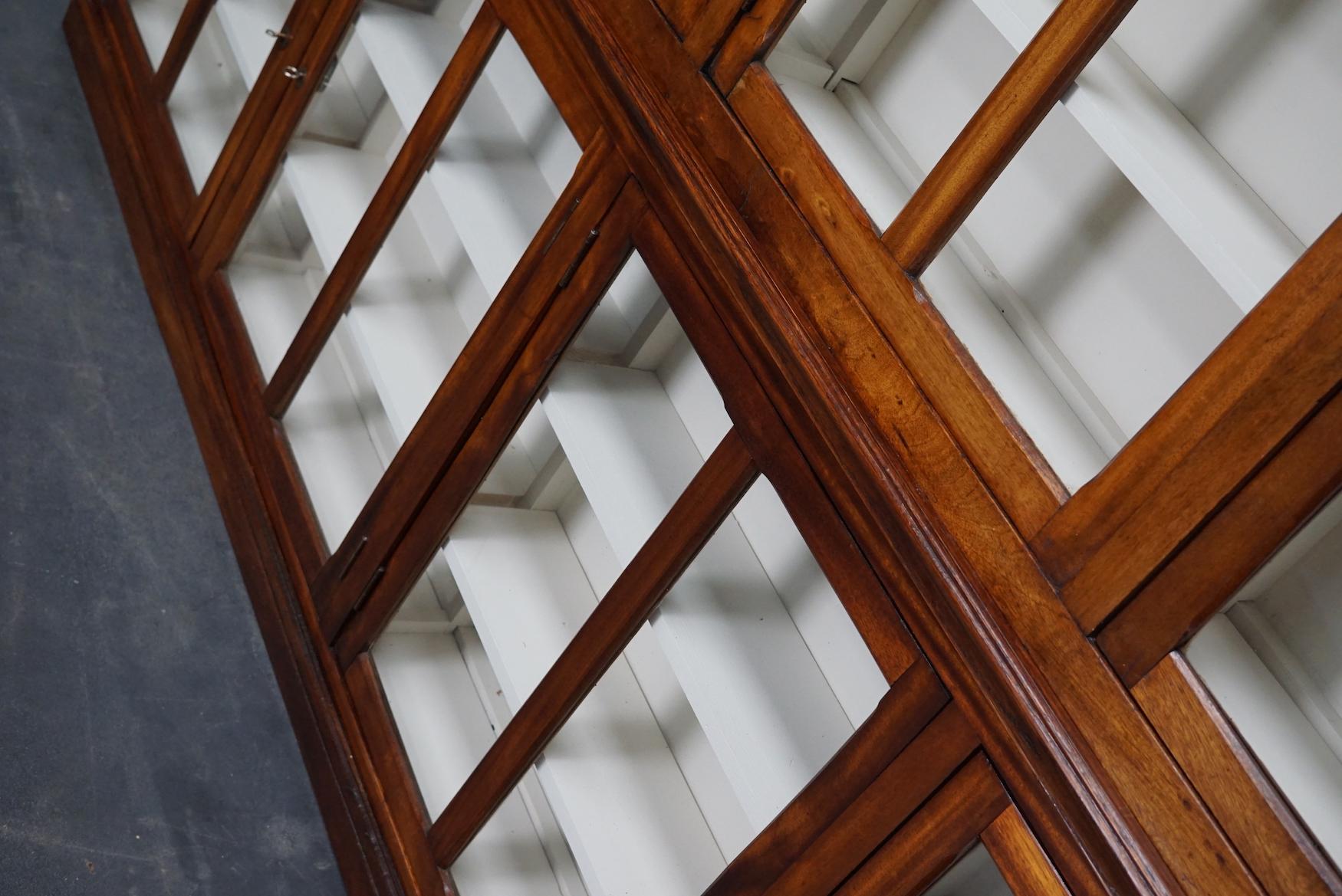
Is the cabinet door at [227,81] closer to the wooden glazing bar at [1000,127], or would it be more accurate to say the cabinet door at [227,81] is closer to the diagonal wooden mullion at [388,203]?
the diagonal wooden mullion at [388,203]

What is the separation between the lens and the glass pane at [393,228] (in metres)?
1.00

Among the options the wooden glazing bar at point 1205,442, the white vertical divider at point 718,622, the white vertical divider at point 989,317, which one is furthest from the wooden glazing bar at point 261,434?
the wooden glazing bar at point 1205,442

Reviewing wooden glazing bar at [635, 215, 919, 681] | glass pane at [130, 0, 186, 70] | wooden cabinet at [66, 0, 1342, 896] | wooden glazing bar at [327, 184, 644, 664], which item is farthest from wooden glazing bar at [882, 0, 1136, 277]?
glass pane at [130, 0, 186, 70]

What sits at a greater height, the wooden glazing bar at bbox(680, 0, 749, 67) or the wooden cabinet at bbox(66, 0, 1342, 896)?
the wooden glazing bar at bbox(680, 0, 749, 67)

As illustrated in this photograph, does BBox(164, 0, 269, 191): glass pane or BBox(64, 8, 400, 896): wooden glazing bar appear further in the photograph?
BBox(164, 0, 269, 191): glass pane

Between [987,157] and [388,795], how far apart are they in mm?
717

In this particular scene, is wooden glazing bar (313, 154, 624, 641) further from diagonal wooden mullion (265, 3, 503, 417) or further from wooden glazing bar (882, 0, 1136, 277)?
wooden glazing bar (882, 0, 1136, 277)

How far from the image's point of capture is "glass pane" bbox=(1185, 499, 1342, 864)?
583 mm

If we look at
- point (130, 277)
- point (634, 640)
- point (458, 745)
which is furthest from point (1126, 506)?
point (130, 277)

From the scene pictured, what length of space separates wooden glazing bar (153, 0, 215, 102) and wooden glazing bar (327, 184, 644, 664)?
0.64m

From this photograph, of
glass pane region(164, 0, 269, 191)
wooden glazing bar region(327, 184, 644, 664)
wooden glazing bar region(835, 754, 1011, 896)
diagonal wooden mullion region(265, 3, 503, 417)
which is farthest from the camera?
glass pane region(164, 0, 269, 191)

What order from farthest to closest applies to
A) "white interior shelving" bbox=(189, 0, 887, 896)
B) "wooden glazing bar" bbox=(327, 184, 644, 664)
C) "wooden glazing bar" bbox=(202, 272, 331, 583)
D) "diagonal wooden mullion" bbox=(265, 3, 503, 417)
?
"wooden glazing bar" bbox=(202, 272, 331, 583), "diagonal wooden mullion" bbox=(265, 3, 503, 417), "wooden glazing bar" bbox=(327, 184, 644, 664), "white interior shelving" bbox=(189, 0, 887, 896)

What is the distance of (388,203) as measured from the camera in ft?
3.50

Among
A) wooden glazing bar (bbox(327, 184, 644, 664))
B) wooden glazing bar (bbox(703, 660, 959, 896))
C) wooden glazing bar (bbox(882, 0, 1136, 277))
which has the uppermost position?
wooden glazing bar (bbox(327, 184, 644, 664))
